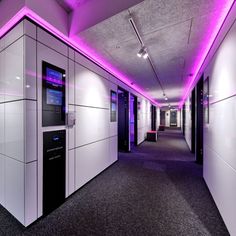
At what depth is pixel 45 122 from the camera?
1950 mm

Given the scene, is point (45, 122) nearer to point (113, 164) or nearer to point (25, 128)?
point (25, 128)

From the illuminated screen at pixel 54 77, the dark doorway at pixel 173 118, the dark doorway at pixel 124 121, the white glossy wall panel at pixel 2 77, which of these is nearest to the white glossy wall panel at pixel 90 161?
the illuminated screen at pixel 54 77

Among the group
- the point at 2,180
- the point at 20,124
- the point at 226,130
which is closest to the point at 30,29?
the point at 20,124

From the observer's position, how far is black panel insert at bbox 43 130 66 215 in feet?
6.44

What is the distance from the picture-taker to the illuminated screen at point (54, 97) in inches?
79.1

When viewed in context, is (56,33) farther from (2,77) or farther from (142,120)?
(142,120)

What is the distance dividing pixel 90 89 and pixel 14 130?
1.69m

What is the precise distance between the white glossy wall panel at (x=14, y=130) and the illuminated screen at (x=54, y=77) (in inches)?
21.4

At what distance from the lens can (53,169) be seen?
81.7 inches

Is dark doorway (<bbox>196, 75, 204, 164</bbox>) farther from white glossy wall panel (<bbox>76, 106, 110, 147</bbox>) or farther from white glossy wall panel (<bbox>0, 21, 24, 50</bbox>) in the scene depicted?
white glossy wall panel (<bbox>0, 21, 24, 50</bbox>)

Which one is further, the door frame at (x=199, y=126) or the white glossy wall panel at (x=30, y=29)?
the door frame at (x=199, y=126)

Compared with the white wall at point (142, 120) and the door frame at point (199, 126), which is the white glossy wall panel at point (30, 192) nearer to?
the door frame at point (199, 126)

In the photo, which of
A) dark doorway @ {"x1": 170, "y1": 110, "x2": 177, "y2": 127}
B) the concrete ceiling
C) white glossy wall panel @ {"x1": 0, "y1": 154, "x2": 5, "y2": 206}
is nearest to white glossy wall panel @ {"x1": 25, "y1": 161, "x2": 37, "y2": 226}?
white glossy wall panel @ {"x1": 0, "y1": 154, "x2": 5, "y2": 206}

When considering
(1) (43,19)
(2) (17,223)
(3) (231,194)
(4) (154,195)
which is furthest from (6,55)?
(3) (231,194)
